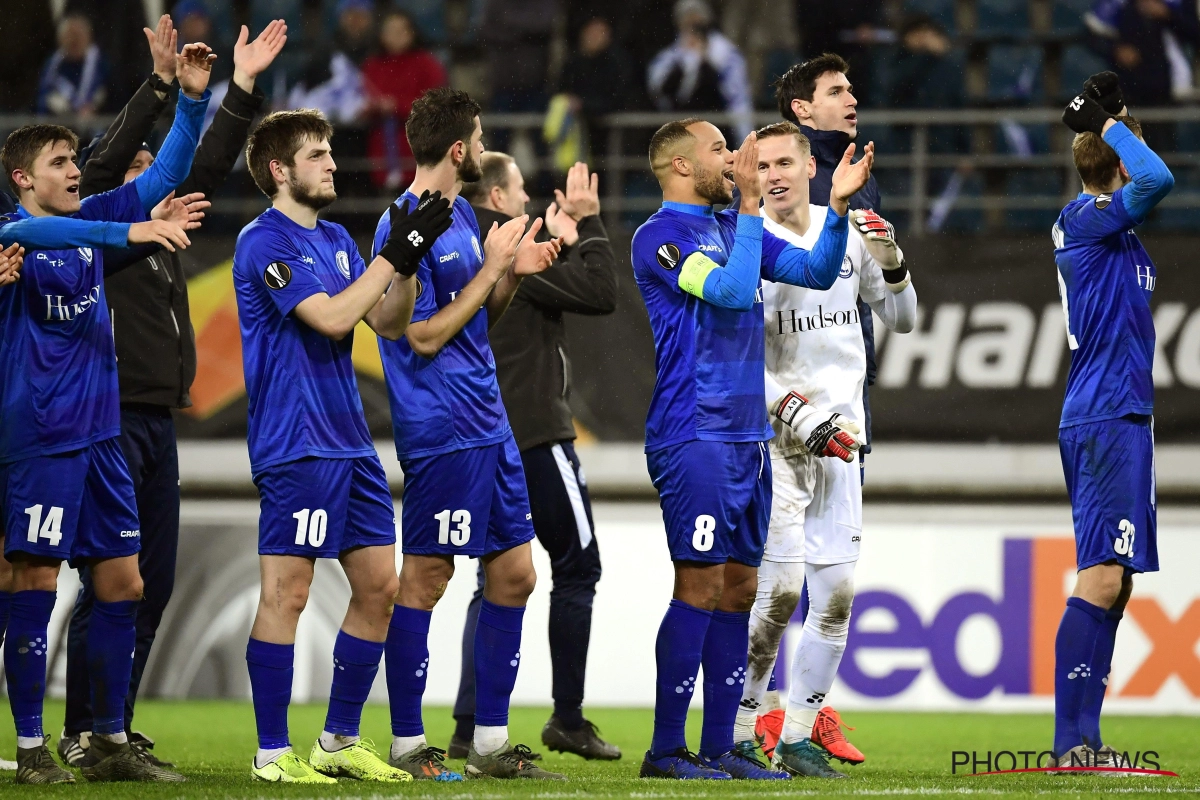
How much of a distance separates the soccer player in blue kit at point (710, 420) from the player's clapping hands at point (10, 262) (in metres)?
2.05

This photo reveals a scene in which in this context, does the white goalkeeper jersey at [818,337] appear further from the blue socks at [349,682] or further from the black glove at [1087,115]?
the blue socks at [349,682]

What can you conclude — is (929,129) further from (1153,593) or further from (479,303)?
(479,303)

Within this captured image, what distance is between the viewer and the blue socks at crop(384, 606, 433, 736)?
504 centimetres

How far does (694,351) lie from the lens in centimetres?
505

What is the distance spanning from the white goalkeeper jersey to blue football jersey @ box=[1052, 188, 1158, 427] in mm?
645

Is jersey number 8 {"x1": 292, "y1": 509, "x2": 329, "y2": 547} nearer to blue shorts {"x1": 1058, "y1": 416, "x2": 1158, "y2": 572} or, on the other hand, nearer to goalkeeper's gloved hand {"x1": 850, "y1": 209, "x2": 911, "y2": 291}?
goalkeeper's gloved hand {"x1": 850, "y1": 209, "x2": 911, "y2": 291}

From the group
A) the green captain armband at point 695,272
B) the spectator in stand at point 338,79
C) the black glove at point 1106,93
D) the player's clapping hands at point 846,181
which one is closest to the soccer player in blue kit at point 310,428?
the green captain armband at point 695,272

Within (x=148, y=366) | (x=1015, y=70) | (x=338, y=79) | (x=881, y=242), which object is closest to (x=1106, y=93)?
(x=881, y=242)

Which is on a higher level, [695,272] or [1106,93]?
[1106,93]

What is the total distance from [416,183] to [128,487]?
4.82 feet

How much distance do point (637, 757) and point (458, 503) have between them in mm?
1929

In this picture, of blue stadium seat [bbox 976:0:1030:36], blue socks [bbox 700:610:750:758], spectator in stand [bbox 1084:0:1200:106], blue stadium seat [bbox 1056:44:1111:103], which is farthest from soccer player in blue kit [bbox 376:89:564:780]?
blue stadium seat [bbox 976:0:1030:36]

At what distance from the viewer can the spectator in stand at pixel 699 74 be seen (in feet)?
37.0

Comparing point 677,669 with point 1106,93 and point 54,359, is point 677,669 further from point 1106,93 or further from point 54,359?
point 1106,93
